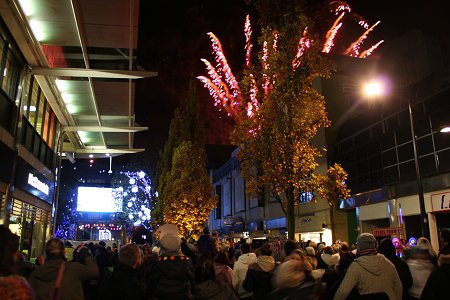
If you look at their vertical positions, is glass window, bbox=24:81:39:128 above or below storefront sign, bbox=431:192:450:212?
above

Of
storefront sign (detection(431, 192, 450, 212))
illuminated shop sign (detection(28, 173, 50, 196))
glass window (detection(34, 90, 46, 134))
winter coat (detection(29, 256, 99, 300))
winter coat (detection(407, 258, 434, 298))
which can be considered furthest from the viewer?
storefront sign (detection(431, 192, 450, 212))

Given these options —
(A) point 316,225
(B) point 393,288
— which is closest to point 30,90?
(B) point 393,288

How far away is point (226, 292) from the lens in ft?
15.9

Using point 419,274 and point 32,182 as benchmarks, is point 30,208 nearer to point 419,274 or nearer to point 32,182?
point 32,182

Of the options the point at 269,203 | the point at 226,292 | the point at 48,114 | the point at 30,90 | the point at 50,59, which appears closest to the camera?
the point at 226,292

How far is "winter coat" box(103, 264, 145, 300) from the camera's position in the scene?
4.88 meters

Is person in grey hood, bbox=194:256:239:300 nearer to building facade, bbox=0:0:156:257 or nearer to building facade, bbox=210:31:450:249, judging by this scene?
building facade, bbox=0:0:156:257

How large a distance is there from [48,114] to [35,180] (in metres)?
3.88

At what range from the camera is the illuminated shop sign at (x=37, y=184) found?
15.1m

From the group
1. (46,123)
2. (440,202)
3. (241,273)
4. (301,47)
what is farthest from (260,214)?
(241,273)

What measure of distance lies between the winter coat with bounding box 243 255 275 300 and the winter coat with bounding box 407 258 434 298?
83.9 inches

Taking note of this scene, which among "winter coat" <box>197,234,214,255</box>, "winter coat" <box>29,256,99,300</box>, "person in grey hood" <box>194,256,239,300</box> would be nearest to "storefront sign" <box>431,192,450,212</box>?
"winter coat" <box>197,234,214,255</box>

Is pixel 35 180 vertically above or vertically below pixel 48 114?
below

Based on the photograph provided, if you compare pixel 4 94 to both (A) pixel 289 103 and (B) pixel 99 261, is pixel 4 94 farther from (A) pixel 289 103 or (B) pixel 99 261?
(A) pixel 289 103
